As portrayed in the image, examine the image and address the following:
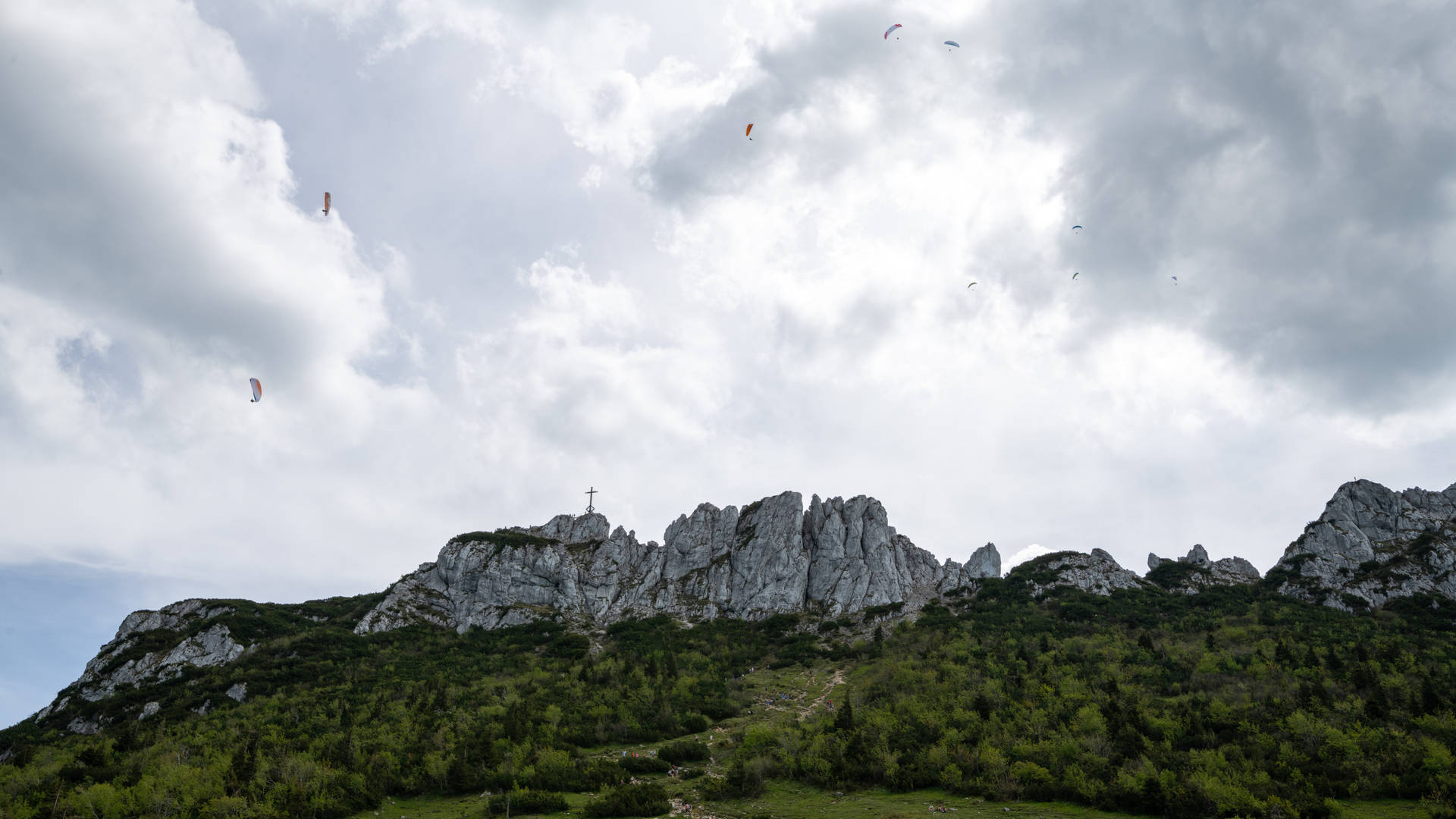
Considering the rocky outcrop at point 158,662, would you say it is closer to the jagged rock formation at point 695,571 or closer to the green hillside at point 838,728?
the green hillside at point 838,728

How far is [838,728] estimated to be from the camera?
47.5m

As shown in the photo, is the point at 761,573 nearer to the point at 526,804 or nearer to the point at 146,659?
the point at 526,804

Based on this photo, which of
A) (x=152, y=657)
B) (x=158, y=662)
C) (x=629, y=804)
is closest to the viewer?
(x=629, y=804)

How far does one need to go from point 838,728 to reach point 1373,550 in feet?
363

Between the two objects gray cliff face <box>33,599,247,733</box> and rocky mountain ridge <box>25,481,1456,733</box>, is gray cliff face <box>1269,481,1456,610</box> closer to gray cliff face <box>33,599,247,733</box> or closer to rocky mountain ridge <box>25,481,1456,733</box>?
rocky mountain ridge <box>25,481,1456,733</box>

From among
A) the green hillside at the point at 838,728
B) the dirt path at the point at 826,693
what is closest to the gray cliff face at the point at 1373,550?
the green hillside at the point at 838,728

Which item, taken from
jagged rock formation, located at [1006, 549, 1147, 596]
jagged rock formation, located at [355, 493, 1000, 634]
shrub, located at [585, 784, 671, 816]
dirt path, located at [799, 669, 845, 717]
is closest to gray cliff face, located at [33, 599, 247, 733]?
jagged rock formation, located at [355, 493, 1000, 634]

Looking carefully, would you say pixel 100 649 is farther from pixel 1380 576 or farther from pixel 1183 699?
pixel 1380 576

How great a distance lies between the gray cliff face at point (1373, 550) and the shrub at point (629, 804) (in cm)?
10510

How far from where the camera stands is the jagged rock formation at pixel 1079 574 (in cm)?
10412

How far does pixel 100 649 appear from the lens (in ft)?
316

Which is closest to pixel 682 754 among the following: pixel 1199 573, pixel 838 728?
pixel 838 728

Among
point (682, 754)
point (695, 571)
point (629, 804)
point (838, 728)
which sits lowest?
point (682, 754)

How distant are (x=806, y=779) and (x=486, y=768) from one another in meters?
21.7
